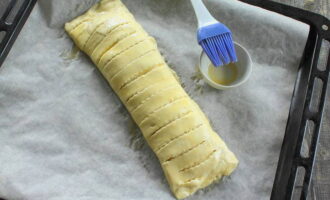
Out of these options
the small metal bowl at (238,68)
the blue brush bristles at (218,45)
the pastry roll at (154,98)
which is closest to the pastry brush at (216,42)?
the blue brush bristles at (218,45)

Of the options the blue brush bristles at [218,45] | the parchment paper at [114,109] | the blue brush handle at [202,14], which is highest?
the blue brush handle at [202,14]

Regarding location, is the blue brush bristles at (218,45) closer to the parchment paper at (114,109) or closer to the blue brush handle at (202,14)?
the blue brush handle at (202,14)

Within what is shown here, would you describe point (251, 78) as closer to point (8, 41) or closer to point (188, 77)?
point (188, 77)

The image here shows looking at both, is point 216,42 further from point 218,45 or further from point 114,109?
point 114,109

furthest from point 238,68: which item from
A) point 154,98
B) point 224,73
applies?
point 154,98

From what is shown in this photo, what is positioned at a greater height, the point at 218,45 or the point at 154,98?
the point at 218,45

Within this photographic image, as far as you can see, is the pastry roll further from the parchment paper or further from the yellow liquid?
the yellow liquid

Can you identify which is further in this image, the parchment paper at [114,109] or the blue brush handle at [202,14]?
the blue brush handle at [202,14]

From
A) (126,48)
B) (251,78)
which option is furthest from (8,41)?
(251,78)
